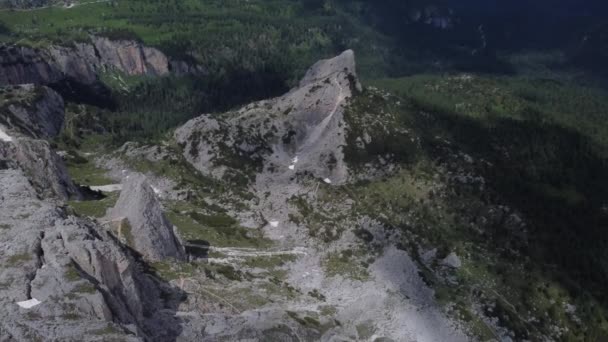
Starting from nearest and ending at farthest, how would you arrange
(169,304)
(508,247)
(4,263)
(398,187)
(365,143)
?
(4,263), (169,304), (508,247), (398,187), (365,143)

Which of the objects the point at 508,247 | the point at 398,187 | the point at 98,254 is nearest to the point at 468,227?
the point at 508,247

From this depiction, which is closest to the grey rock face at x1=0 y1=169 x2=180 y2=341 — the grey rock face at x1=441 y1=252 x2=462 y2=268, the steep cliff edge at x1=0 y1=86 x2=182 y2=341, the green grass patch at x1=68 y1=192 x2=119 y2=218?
the steep cliff edge at x1=0 y1=86 x2=182 y2=341

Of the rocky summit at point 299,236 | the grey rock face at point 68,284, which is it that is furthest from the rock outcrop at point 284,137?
the grey rock face at point 68,284

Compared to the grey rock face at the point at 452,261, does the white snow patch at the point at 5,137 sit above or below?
above

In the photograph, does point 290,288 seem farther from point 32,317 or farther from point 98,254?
point 32,317

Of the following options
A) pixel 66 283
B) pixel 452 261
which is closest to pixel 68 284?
pixel 66 283

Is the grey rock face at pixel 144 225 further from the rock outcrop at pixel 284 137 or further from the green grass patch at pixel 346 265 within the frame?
the rock outcrop at pixel 284 137
